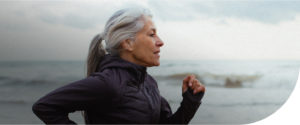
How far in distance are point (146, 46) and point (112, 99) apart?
0.13 m

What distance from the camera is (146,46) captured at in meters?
0.80

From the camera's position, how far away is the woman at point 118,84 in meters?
0.74

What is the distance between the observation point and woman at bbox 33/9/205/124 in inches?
29.0

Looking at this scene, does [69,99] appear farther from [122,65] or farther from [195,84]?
[195,84]

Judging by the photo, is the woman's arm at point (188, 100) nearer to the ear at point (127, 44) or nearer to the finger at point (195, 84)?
the finger at point (195, 84)

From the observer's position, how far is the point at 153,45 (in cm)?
80

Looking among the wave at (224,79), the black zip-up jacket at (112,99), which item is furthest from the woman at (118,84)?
the wave at (224,79)

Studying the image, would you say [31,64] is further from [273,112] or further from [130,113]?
[273,112]

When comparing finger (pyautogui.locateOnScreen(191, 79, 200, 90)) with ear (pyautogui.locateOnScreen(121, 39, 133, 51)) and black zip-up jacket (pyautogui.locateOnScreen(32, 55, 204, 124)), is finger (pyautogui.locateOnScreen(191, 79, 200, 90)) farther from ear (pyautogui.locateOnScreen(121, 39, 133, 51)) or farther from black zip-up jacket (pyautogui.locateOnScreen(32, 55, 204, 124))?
ear (pyautogui.locateOnScreen(121, 39, 133, 51))

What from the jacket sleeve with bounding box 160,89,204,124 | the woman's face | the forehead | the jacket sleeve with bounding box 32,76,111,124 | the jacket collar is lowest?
the jacket sleeve with bounding box 160,89,204,124

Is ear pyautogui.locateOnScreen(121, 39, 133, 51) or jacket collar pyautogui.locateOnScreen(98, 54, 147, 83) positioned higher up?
ear pyautogui.locateOnScreen(121, 39, 133, 51)

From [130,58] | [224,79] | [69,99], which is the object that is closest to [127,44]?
[130,58]

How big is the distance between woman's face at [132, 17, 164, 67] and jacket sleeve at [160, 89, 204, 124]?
0.11 metres

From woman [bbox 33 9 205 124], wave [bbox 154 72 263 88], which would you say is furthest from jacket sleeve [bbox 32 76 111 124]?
wave [bbox 154 72 263 88]
